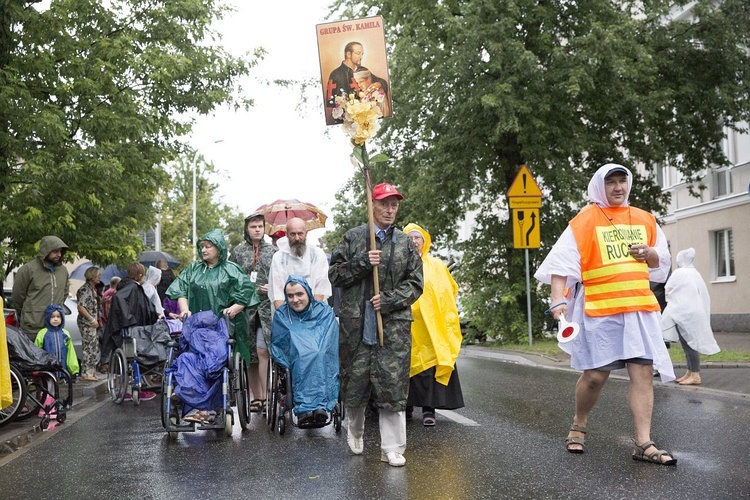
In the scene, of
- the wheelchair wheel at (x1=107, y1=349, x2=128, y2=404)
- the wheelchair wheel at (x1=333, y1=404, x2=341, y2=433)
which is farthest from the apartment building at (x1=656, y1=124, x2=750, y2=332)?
the wheelchair wheel at (x1=333, y1=404, x2=341, y2=433)

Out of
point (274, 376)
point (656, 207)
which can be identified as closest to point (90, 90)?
point (274, 376)

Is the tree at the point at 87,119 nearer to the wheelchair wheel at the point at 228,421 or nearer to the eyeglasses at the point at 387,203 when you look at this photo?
the wheelchair wheel at the point at 228,421

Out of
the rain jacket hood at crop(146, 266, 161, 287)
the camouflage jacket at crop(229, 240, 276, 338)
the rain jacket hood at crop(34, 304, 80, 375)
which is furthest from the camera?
the rain jacket hood at crop(146, 266, 161, 287)

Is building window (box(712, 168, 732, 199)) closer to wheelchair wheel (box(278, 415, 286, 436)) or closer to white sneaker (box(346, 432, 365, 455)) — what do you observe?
wheelchair wheel (box(278, 415, 286, 436))

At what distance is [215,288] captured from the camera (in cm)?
986

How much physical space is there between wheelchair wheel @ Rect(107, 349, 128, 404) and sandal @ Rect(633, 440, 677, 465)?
7.56 metres

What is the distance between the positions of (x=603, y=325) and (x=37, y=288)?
7.79 m

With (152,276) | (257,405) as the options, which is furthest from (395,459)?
(152,276)

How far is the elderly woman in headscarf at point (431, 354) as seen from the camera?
9531 millimetres

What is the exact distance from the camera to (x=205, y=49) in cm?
2016

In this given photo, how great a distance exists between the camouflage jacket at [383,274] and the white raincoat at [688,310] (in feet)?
22.3

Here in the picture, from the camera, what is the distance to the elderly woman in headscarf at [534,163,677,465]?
7.25 meters

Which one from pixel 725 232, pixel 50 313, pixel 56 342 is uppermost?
pixel 725 232

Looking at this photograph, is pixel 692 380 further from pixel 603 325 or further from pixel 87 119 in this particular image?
pixel 87 119
